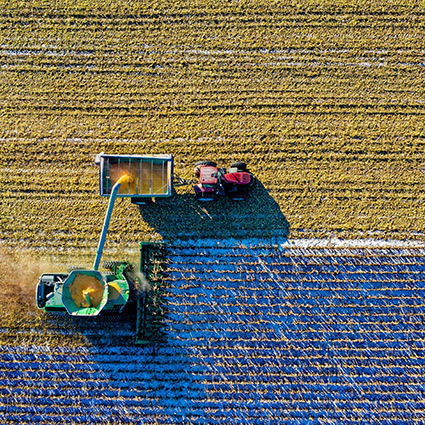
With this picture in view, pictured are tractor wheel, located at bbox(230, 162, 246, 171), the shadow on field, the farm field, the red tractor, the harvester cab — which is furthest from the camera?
the shadow on field

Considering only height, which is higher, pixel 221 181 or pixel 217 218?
pixel 221 181

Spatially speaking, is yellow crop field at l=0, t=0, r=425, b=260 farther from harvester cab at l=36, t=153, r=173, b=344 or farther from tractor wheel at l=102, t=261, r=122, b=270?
harvester cab at l=36, t=153, r=173, b=344

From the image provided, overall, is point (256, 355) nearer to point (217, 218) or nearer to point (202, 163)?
point (217, 218)

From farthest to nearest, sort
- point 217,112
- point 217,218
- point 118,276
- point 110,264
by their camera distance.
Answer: point 217,112 < point 217,218 < point 110,264 < point 118,276

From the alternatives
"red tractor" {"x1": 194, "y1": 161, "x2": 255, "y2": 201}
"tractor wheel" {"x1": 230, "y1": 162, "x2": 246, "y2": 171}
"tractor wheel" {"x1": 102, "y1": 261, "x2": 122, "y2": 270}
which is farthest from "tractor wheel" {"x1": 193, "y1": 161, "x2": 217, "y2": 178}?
"tractor wheel" {"x1": 102, "y1": 261, "x2": 122, "y2": 270}

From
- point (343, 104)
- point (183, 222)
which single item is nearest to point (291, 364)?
point (183, 222)

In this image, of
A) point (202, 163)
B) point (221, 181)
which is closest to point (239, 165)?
point (221, 181)
